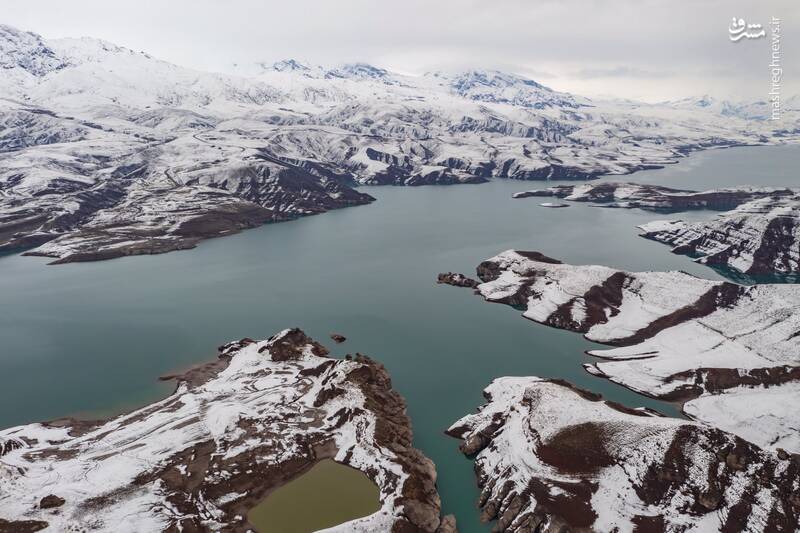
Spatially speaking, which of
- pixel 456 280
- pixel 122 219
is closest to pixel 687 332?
pixel 456 280

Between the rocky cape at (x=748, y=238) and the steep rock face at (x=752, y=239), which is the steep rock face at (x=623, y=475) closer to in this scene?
the rocky cape at (x=748, y=238)

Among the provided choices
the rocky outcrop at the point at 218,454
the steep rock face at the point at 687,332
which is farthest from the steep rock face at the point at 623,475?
the steep rock face at the point at 687,332

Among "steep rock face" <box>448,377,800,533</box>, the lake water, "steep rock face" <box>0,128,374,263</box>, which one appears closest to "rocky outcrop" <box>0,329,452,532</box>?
the lake water

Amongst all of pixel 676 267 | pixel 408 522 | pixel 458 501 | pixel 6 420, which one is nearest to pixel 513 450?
pixel 458 501

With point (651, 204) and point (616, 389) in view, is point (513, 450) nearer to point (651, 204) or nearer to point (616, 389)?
point (616, 389)

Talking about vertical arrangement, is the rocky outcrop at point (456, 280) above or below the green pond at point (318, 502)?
above
